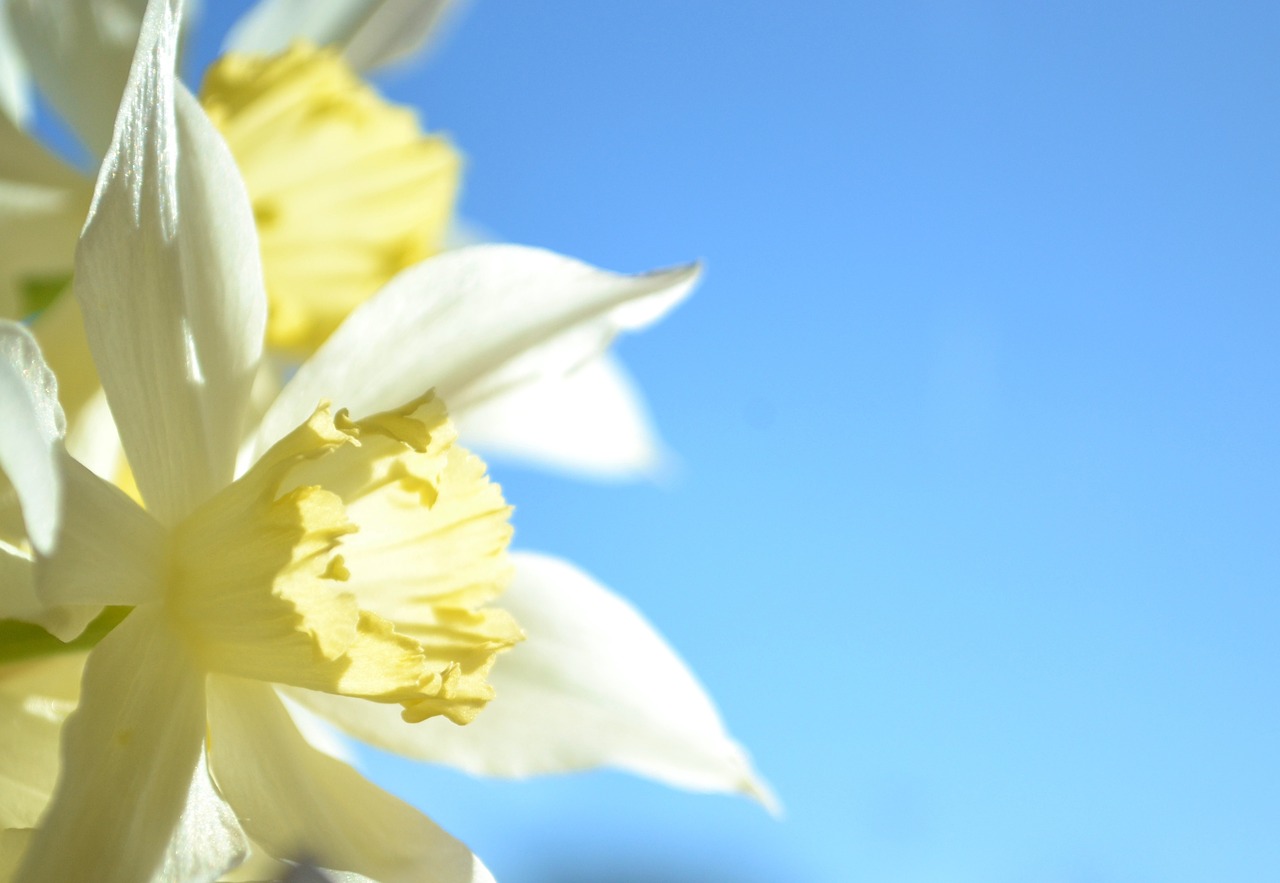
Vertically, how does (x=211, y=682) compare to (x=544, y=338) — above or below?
below

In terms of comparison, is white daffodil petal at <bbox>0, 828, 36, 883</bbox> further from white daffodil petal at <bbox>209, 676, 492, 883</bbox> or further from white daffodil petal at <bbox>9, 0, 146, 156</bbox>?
white daffodil petal at <bbox>9, 0, 146, 156</bbox>

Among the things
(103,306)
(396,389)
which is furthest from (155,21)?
(396,389)

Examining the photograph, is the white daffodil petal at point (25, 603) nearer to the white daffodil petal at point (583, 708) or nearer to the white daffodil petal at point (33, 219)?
the white daffodil petal at point (583, 708)

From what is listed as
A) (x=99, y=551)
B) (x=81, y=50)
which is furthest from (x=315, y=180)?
(x=99, y=551)

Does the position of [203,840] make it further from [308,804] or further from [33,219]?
[33,219]

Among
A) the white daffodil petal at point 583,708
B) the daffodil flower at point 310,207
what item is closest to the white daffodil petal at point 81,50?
the daffodil flower at point 310,207

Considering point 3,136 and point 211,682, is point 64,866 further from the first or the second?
point 3,136
